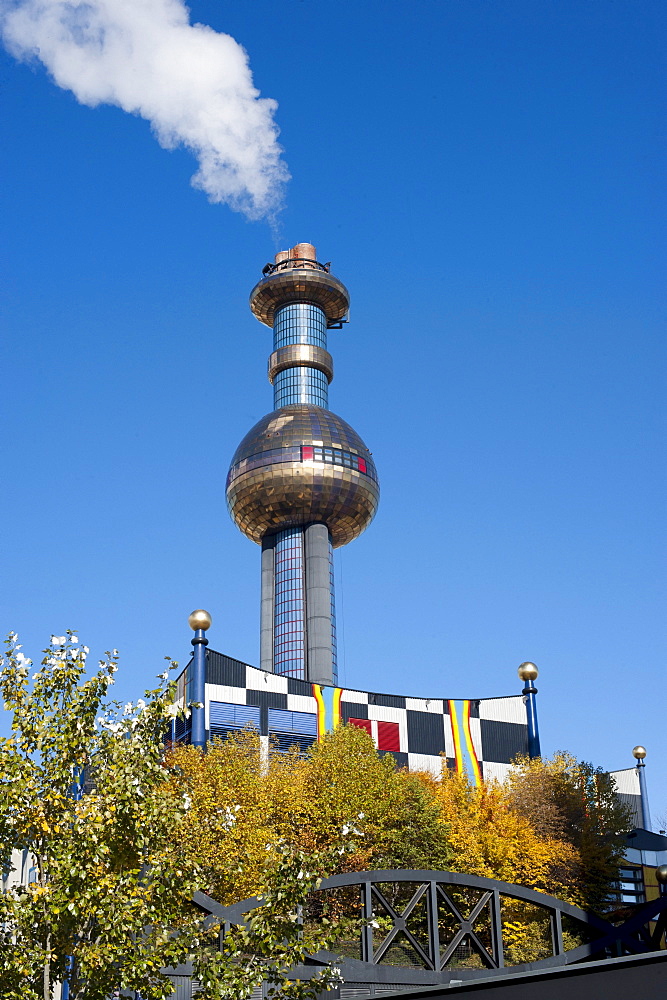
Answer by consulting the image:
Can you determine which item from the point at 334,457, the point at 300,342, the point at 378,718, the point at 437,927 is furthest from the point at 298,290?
the point at 437,927

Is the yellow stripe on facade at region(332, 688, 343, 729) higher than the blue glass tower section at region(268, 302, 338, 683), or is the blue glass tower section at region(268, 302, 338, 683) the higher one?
the blue glass tower section at region(268, 302, 338, 683)

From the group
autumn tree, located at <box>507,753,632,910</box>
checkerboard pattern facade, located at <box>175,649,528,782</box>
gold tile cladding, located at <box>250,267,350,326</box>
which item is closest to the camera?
autumn tree, located at <box>507,753,632,910</box>

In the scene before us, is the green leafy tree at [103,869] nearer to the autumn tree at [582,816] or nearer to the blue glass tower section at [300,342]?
the autumn tree at [582,816]

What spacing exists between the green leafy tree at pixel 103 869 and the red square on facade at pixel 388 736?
44.6m

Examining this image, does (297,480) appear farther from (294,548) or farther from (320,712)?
(320,712)

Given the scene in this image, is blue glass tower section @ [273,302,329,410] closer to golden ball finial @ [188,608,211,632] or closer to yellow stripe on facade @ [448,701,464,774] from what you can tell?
yellow stripe on facade @ [448,701,464,774]

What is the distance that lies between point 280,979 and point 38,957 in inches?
131

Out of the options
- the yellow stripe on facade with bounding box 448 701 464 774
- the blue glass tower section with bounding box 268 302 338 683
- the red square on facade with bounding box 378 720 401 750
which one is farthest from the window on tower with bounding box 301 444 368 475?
the red square on facade with bounding box 378 720 401 750

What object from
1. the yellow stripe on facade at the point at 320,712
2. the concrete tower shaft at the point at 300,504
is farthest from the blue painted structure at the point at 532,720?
the concrete tower shaft at the point at 300,504

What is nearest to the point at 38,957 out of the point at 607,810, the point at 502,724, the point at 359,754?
the point at 359,754

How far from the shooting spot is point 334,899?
3956 cm

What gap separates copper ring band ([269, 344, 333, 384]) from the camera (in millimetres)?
98125

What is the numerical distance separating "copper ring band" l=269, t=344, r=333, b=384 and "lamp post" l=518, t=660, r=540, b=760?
1750 inches

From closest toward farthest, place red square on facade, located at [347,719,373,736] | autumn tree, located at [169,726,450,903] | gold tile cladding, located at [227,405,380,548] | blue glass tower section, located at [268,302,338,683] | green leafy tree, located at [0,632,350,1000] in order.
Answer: green leafy tree, located at [0,632,350,1000] → autumn tree, located at [169,726,450,903] → red square on facade, located at [347,719,373,736] → blue glass tower section, located at [268,302,338,683] → gold tile cladding, located at [227,405,380,548]
